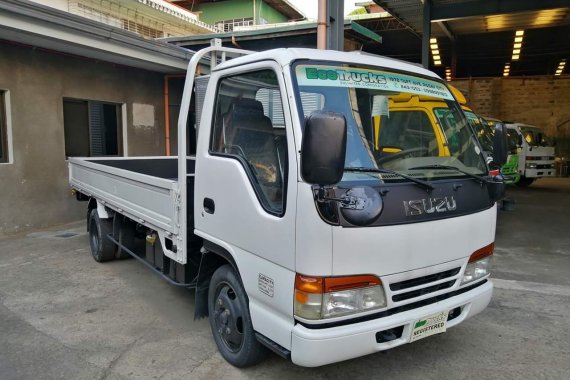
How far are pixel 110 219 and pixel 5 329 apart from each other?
2077mm

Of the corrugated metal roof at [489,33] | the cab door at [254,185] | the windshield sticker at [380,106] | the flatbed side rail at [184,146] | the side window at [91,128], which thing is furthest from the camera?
the corrugated metal roof at [489,33]

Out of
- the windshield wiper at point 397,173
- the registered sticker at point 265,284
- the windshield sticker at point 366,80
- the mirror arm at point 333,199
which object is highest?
the windshield sticker at point 366,80

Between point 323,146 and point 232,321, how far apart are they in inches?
62.9

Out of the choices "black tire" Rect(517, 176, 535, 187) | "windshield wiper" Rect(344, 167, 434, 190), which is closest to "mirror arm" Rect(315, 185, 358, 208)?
"windshield wiper" Rect(344, 167, 434, 190)

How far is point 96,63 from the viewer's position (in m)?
8.91

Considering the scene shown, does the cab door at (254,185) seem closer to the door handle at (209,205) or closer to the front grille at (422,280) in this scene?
the door handle at (209,205)

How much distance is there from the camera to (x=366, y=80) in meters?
3.03

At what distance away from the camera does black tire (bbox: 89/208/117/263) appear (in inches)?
233

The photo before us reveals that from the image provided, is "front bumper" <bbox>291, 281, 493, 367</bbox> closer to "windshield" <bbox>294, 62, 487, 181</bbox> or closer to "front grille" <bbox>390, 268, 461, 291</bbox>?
"front grille" <bbox>390, 268, 461, 291</bbox>

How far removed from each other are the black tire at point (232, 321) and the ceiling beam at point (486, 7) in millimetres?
10937

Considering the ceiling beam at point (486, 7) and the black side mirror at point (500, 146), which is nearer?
the black side mirror at point (500, 146)

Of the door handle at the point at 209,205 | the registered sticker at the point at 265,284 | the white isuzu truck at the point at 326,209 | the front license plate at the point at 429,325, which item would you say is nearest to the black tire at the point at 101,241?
the white isuzu truck at the point at 326,209

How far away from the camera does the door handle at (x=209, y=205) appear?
329cm

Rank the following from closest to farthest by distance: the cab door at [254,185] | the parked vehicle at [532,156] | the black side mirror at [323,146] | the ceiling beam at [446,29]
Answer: the black side mirror at [323,146] < the cab door at [254,185] < the parked vehicle at [532,156] < the ceiling beam at [446,29]
